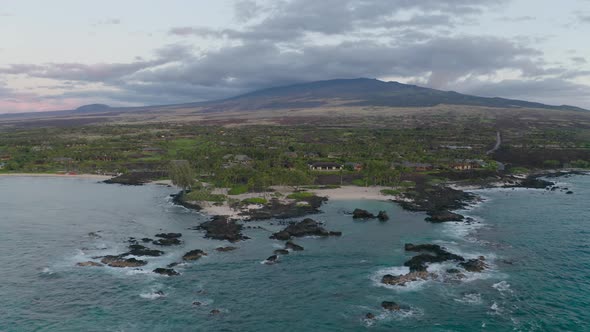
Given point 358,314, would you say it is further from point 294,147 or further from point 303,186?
point 294,147

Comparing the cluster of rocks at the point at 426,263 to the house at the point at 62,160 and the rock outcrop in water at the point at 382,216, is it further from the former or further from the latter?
the house at the point at 62,160

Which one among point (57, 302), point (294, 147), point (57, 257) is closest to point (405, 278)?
point (57, 302)

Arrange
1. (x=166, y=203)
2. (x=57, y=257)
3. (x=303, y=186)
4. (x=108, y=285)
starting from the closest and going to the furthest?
(x=108, y=285), (x=57, y=257), (x=166, y=203), (x=303, y=186)

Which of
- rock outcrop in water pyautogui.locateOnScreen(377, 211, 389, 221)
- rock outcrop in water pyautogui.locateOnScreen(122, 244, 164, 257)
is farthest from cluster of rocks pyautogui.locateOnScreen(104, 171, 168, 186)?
rock outcrop in water pyautogui.locateOnScreen(377, 211, 389, 221)

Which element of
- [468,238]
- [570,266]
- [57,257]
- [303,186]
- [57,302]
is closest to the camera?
[57,302]

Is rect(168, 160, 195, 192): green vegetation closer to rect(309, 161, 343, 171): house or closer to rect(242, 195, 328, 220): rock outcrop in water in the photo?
rect(242, 195, 328, 220): rock outcrop in water
